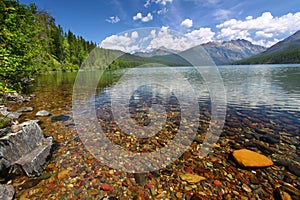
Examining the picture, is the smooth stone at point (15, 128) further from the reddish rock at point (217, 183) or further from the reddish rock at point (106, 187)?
the reddish rock at point (217, 183)

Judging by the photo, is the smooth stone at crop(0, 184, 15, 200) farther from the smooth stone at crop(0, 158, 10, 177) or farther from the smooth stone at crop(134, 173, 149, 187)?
the smooth stone at crop(134, 173, 149, 187)

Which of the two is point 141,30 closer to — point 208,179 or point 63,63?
point 208,179

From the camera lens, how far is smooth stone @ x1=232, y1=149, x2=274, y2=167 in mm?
4930

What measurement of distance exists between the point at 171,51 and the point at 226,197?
7.73 m

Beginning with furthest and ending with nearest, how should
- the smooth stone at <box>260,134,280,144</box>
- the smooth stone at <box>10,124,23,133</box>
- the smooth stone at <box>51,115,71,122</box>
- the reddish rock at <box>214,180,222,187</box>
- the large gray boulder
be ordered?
the smooth stone at <box>51,115,71,122</box> → the smooth stone at <box>260,134,280,144</box> → the smooth stone at <box>10,124,23,133</box> → the large gray boulder → the reddish rock at <box>214,180,222,187</box>

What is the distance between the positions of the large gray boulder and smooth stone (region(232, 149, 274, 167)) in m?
6.47

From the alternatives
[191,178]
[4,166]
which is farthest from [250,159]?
[4,166]

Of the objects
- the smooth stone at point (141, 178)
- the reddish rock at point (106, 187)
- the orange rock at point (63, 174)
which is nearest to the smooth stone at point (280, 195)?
the smooth stone at point (141, 178)

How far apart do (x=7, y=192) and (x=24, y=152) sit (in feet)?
4.57

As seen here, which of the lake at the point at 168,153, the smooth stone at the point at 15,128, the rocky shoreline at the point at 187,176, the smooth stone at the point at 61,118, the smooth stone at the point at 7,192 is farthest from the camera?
the smooth stone at the point at 61,118

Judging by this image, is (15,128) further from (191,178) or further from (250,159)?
(250,159)

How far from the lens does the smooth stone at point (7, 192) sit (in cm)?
351

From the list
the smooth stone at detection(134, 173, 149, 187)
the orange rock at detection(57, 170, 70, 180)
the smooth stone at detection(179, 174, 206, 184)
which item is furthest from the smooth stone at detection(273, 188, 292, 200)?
the orange rock at detection(57, 170, 70, 180)

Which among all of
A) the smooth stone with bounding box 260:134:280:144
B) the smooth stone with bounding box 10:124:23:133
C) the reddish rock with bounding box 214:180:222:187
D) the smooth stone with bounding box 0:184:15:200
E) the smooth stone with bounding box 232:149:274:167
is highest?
the smooth stone with bounding box 10:124:23:133
